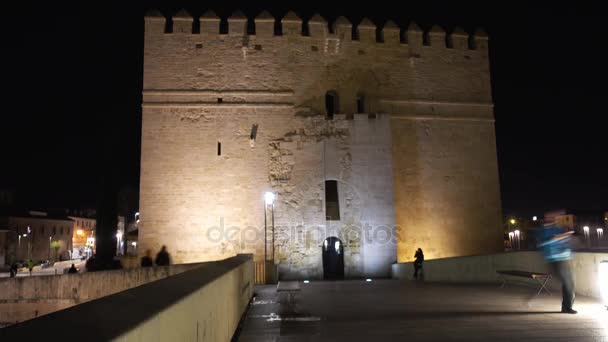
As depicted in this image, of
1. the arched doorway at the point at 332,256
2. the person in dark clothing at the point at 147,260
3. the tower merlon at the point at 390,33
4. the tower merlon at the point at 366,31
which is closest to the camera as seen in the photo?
the person in dark clothing at the point at 147,260

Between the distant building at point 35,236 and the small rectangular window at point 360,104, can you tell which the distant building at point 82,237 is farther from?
the small rectangular window at point 360,104

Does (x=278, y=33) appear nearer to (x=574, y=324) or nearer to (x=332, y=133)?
(x=332, y=133)

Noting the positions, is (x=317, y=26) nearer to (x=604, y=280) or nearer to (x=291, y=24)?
(x=291, y=24)

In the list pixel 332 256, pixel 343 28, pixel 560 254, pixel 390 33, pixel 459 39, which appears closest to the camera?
pixel 560 254

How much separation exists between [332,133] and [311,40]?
3.70 metres

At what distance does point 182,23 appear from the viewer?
58.1 feet

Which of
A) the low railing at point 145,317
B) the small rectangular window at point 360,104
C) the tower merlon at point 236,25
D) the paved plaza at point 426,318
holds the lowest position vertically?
the paved plaza at point 426,318

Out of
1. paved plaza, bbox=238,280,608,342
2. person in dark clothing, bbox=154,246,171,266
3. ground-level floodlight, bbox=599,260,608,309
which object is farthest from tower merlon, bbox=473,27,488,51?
ground-level floodlight, bbox=599,260,608,309

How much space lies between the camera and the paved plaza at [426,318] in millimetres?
4930

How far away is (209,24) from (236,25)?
98 cm

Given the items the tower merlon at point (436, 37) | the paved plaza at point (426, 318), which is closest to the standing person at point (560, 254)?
the paved plaza at point (426, 318)

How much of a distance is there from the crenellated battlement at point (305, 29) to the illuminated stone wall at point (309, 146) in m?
0.05

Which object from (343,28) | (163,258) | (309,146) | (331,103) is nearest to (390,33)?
(343,28)

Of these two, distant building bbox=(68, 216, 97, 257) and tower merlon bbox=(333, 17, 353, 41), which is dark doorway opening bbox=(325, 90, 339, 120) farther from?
distant building bbox=(68, 216, 97, 257)
